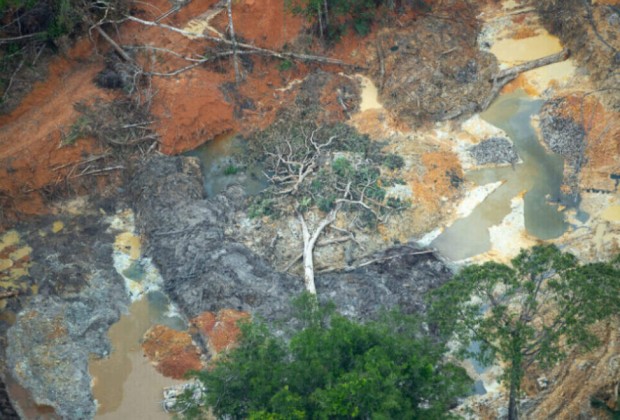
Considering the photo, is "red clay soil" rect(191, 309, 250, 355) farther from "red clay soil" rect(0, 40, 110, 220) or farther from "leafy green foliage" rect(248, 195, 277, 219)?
"red clay soil" rect(0, 40, 110, 220)

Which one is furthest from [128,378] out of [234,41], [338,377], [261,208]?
[234,41]

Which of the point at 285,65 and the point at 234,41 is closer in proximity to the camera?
the point at 234,41

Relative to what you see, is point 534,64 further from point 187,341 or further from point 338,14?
point 187,341

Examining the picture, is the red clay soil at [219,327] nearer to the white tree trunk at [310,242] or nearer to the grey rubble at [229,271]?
the grey rubble at [229,271]

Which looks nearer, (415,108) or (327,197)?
(327,197)

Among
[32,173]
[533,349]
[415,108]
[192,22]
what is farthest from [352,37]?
[533,349]

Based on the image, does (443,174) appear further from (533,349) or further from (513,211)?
(533,349)

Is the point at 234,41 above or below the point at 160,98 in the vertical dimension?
above
